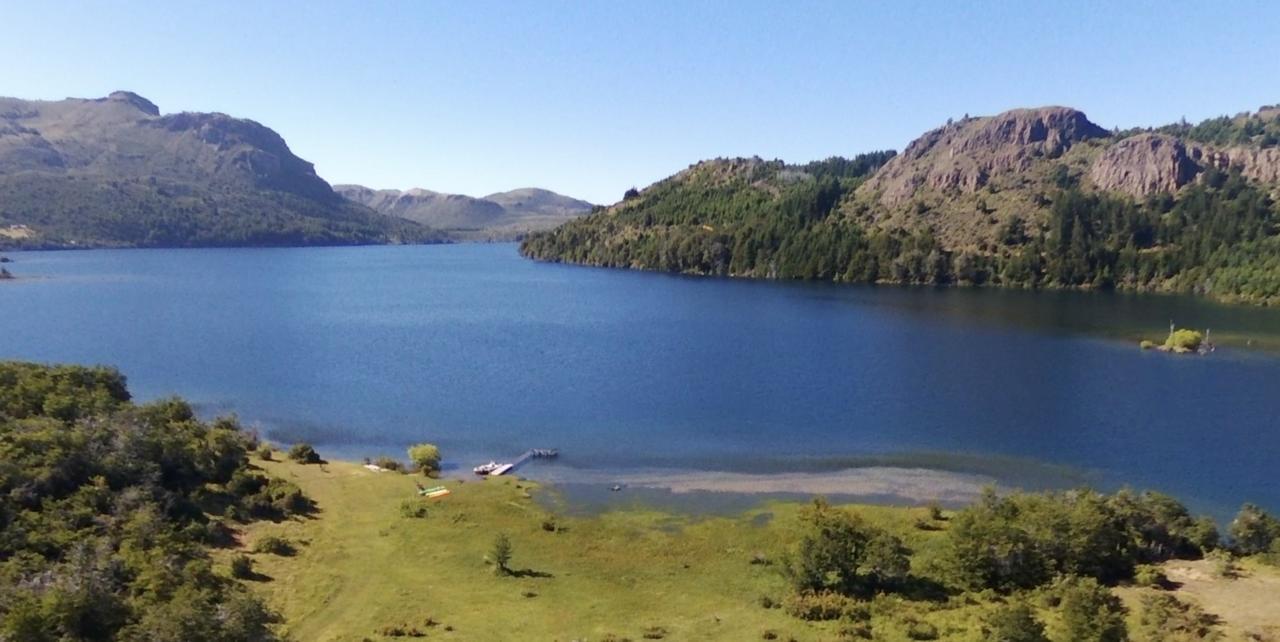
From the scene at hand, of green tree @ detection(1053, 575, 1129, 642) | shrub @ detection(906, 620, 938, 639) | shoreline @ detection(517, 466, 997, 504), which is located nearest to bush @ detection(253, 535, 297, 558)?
shoreline @ detection(517, 466, 997, 504)

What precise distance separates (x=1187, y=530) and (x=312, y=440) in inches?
2959

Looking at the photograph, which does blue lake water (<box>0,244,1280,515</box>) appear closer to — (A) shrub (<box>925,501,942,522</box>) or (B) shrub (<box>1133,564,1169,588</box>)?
(A) shrub (<box>925,501,942,522</box>)

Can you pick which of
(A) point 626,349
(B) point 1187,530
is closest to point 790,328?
(A) point 626,349

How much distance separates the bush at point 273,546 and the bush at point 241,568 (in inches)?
122

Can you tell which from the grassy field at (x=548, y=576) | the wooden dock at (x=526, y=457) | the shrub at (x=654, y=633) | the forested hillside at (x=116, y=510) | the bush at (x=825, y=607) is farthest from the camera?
the wooden dock at (x=526, y=457)

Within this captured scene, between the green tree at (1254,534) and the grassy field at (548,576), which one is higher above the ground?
the green tree at (1254,534)

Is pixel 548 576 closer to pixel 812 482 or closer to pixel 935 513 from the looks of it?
pixel 935 513

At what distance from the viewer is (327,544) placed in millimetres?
53688

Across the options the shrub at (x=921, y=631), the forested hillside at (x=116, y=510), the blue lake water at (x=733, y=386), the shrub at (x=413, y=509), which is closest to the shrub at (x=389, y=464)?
the blue lake water at (x=733, y=386)

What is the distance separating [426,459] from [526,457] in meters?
9.55

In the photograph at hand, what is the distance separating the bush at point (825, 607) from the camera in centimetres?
4391

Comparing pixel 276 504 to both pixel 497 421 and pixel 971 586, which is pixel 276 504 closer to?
pixel 497 421

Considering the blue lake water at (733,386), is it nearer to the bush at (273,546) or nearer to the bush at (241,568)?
the bush at (273,546)

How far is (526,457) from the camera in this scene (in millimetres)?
77812
